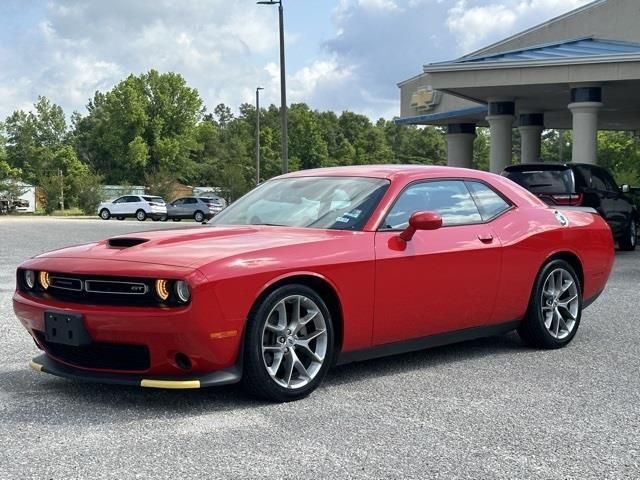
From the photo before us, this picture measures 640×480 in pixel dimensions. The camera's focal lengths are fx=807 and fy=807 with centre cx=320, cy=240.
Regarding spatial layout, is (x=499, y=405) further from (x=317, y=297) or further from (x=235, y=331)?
(x=235, y=331)

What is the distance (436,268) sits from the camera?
216 inches

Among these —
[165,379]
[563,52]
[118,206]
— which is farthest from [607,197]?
[118,206]

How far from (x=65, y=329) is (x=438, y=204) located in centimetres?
272

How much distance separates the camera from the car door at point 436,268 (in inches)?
206

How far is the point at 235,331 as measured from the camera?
14.6 feet

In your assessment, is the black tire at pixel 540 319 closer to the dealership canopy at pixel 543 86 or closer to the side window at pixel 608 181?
the side window at pixel 608 181

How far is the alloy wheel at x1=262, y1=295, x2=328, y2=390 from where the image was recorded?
15.4 ft

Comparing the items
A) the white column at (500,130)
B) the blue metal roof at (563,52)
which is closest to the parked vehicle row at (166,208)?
the white column at (500,130)

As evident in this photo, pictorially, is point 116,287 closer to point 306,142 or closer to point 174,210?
point 174,210

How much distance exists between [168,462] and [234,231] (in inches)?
76.5

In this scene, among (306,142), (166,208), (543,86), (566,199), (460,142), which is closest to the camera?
(566,199)

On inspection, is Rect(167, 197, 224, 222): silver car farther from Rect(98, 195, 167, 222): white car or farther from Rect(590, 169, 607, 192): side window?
Rect(590, 169, 607, 192): side window

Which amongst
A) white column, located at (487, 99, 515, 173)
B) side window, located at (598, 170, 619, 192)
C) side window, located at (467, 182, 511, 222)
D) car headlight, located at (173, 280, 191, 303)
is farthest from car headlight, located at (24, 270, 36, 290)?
white column, located at (487, 99, 515, 173)

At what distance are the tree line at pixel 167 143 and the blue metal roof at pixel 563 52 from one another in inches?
1445
